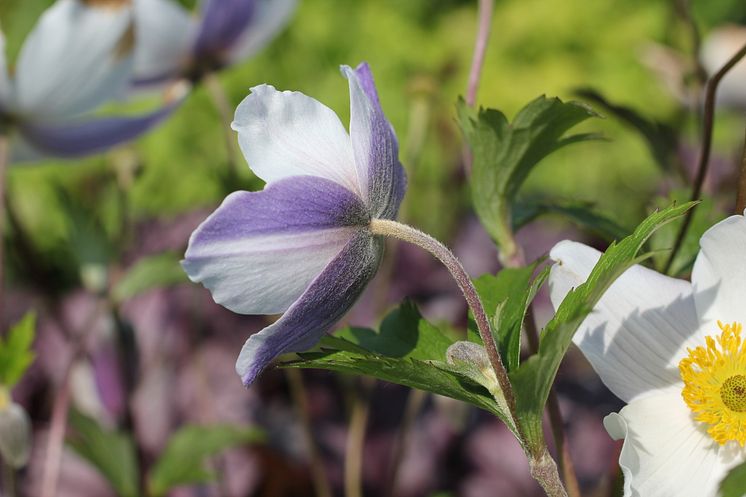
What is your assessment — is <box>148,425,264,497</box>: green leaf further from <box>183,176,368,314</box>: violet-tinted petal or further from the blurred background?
<box>183,176,368,314</box>: violet-tinted petal

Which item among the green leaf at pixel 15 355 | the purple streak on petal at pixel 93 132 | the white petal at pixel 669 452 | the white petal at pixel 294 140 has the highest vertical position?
the white petal at pixel 294 140

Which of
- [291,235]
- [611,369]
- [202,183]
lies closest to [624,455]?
[611,369]

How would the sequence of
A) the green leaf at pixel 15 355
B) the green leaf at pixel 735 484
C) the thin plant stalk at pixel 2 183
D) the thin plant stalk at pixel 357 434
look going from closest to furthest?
the green leaf at pixel 735 484 < the green leaf at pixel 15 355 < the thin plant stalk at pixel 2 183 < the thin plant stalk at pixel 357 434

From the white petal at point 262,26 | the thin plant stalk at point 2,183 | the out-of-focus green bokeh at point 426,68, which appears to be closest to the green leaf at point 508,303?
the thin plant stalk at point 2,183

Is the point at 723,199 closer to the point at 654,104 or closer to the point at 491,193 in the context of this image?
the point at 491,193

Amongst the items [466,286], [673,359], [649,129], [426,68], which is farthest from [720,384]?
[426,68]

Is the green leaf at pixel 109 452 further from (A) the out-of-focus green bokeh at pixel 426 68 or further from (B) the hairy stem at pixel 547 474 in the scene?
(A) the out-of-focus green bokeh at pixel 426 68

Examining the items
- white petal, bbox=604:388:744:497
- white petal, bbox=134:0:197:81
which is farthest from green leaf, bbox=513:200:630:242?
white petal, bbox=134:0:197:81

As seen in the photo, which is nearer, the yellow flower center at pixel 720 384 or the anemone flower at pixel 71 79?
the yellow flower center at pixel 720 384

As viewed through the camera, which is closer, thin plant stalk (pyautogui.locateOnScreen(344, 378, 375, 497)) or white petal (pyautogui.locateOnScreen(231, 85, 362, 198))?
white petal (pyautogui.locateOnScreen(231, 85, 362, 198))
